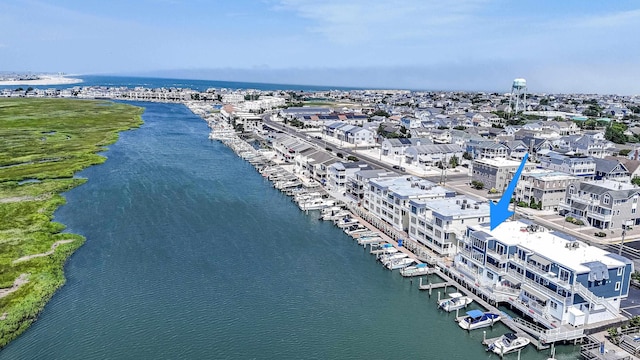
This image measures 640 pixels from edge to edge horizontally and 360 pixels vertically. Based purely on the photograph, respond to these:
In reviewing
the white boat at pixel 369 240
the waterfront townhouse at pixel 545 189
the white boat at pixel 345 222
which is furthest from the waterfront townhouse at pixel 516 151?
the white boat at pixel 369 240

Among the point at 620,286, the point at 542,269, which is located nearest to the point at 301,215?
the point at 542,269

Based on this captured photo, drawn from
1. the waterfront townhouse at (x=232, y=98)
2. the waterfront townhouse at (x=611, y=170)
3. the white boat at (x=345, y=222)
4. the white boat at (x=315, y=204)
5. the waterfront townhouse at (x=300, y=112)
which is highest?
the waterfront townhouse at (x=232, y=98)

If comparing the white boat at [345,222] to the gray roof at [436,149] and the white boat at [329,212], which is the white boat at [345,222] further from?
the gray roof at [436,149]

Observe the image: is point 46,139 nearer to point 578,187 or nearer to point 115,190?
point 115,190

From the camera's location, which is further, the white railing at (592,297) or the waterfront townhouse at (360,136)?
the waterfront townhouse at (360,136)

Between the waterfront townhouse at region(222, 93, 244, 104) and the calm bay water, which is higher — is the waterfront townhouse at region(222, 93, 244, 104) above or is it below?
above

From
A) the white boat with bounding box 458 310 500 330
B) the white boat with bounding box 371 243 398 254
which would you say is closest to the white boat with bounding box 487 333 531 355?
the white boat with bounding box 458 310 500 330

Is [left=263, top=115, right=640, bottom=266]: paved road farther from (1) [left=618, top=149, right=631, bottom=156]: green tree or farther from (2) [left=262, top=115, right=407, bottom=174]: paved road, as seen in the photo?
(1) [left=618, top=149, right=631, bottom=156]: green tree

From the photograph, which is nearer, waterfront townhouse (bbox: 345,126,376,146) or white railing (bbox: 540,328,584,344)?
white railing (bbox: 540,328,584,344)
